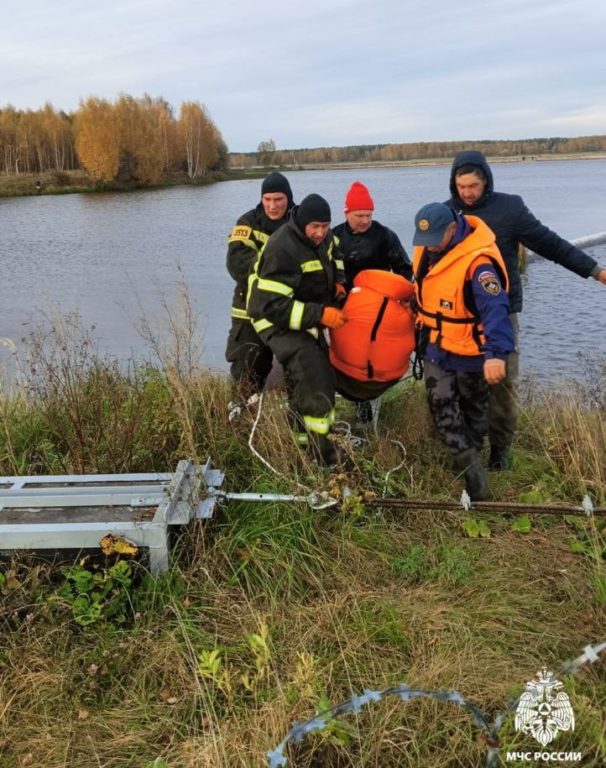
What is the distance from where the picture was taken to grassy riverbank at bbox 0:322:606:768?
219cm

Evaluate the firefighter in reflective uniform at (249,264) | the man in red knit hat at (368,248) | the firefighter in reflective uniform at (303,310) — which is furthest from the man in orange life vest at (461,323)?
the firefighter in reflective uniform at (249,264)

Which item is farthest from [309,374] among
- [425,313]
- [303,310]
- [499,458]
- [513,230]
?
[513,230]

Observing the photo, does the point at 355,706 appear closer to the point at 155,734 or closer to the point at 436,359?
the point at 155,734

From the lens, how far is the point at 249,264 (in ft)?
15.0

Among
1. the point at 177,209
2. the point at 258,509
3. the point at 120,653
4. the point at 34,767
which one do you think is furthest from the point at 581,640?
the point at 177,209

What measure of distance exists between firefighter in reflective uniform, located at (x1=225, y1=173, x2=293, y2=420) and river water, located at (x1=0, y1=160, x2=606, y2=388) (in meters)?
0.49

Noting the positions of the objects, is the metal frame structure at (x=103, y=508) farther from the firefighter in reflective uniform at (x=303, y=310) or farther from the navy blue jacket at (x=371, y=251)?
the navy blue jacket at (x=371, y=251)

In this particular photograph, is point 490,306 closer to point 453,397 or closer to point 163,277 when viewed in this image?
point 453,397

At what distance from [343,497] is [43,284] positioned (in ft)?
45.7

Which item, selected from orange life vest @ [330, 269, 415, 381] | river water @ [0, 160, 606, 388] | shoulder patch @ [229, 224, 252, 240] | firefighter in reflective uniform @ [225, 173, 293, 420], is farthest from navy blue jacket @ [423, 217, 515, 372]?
river water @ [0, 160, 606, 388]

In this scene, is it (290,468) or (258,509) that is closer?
(258,509)

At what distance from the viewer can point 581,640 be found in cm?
256

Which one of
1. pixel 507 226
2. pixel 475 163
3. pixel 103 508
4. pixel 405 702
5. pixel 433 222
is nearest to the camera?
pixel 405 702

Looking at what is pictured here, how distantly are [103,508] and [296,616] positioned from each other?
3.65 ft
